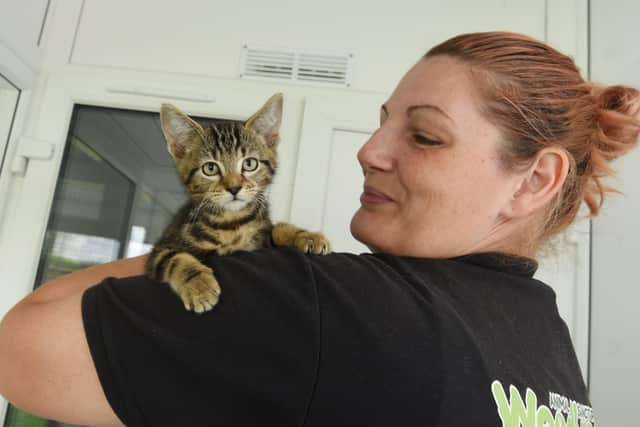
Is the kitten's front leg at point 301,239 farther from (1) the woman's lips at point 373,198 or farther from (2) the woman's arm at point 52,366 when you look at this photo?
(2) the woman's arm at point 52,366

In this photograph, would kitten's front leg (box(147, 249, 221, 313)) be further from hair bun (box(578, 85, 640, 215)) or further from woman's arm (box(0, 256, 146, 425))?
hair bun (box(578, 85, 640, 215))

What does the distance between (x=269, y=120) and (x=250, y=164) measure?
14 centimetres

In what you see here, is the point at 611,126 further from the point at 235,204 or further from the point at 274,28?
the point at 274,28

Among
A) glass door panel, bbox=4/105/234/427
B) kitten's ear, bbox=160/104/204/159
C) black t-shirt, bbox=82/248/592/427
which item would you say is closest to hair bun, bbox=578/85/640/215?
black t-shirt, bbox=82/248/592/427

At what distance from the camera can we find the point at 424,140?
2.76 ft

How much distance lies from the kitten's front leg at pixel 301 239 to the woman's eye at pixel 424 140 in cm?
28

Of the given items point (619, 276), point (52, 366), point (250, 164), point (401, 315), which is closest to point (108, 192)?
point (250, 164)

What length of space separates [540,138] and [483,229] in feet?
0.65

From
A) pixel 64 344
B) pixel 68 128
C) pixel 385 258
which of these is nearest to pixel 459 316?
pixel 385 258

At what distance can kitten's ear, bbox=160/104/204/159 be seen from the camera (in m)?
1.07

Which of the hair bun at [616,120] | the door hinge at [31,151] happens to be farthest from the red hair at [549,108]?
the door hinge at [31,151]

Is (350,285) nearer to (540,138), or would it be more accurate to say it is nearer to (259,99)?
(540,138)

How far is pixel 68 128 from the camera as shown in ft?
5.77

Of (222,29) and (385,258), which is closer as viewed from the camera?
(385,258)
